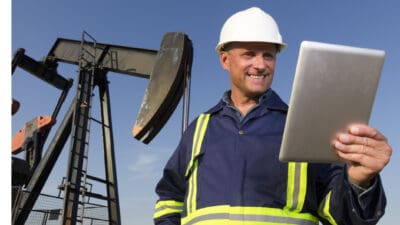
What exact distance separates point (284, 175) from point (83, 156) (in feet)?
25.2

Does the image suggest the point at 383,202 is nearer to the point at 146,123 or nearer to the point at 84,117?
the point at 146,123

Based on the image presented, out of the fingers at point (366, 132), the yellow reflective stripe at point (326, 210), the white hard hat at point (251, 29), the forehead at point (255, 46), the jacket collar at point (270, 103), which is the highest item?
the white hard hat at point (251, 29)

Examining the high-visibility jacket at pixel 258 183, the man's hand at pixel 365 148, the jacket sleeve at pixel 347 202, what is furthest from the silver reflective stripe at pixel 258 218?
the man's hand at pixel 365 148

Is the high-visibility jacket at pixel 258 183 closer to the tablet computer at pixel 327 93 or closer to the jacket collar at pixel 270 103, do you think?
the jacket collar at pixel 270 103

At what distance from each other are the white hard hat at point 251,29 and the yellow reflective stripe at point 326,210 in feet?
2.29

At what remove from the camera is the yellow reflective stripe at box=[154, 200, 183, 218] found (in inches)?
75.6

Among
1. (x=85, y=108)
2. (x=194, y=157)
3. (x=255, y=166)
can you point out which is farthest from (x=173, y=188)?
(x=85, y=108)

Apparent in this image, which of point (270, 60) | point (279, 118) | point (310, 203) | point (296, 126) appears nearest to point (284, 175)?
point (310, 203)

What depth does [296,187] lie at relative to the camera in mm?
1652

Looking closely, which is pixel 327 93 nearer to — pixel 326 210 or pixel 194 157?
pixel 326 210

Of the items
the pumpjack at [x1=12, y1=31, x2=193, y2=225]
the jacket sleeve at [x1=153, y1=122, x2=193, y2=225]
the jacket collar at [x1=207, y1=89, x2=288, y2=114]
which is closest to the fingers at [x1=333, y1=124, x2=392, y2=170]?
the jacket collar at [x1=207, y1=89, x2=288, y2=114]

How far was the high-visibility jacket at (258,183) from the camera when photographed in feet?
5.10

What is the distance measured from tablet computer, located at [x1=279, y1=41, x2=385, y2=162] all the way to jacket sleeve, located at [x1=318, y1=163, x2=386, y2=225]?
0.56ft

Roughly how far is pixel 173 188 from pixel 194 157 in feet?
0.75
